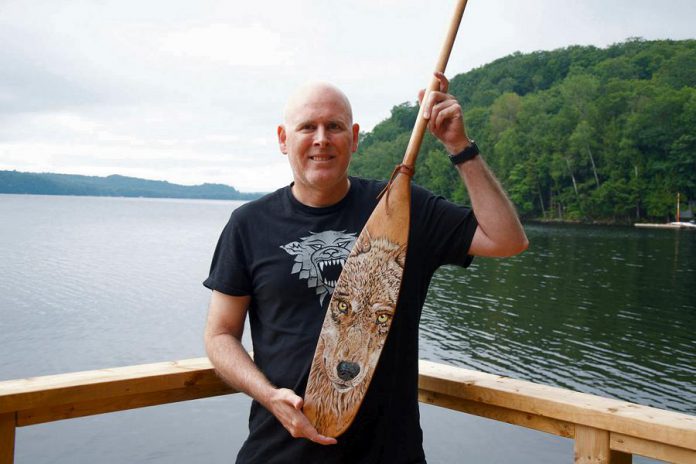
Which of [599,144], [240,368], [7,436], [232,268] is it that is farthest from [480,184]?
[599,144]

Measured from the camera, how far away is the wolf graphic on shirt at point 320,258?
2.32 meters

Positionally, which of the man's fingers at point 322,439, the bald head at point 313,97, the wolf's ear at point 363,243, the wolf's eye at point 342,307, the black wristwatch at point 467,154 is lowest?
the man's fingers at point 322,439

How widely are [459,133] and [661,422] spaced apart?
3.71 feet

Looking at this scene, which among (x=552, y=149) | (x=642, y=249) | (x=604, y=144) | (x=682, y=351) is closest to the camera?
(x=682, y=351)

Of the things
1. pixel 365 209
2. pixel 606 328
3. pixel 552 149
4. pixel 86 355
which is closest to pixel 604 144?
pixel 552 149

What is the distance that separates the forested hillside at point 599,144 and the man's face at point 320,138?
7354cm

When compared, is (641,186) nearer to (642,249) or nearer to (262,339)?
(642,249)

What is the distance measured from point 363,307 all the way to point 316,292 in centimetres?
18

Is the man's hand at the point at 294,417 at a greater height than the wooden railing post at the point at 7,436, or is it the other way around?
the man's hand at the point at 294,417

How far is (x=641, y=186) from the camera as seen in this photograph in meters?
69.2

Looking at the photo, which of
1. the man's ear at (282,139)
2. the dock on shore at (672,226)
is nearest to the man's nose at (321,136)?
the man's ear at (282,139)

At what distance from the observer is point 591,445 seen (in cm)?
219

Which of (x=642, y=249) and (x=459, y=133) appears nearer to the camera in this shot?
(x=459, y=133)

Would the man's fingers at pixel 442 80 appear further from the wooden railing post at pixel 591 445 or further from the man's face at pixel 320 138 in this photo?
the wooden railing post at pixel 591 445
